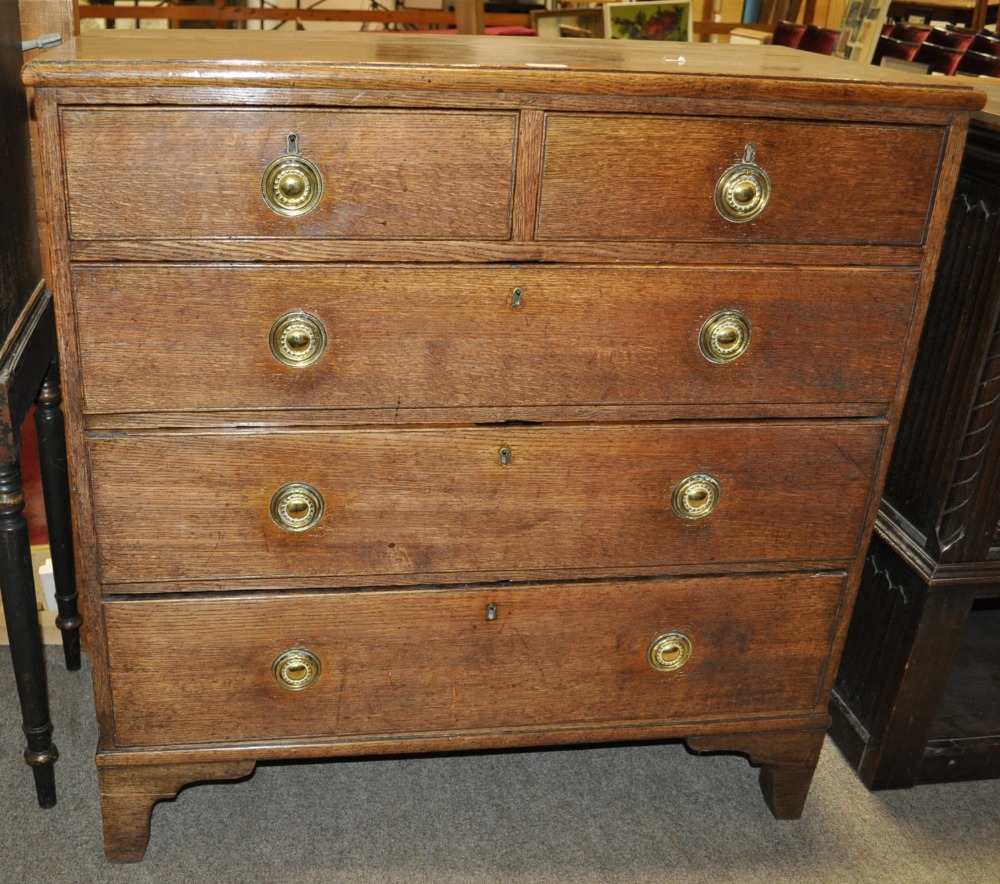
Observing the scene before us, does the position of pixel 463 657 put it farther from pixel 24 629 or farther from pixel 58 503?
pixel 58 503

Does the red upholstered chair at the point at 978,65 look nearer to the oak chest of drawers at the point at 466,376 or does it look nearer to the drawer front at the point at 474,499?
the oak chest of drawers at the point at 466,376

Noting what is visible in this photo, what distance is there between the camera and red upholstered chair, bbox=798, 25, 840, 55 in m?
4.48

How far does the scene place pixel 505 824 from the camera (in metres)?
1.80

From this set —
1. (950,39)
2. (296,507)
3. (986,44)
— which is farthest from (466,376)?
(950,39)

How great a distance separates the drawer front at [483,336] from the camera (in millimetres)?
1339

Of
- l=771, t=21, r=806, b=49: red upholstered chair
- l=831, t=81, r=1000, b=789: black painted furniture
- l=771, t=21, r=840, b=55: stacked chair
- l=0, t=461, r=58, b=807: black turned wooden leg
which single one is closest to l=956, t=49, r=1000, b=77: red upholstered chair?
l=771, t=21, r=840, b=55: stacked chair

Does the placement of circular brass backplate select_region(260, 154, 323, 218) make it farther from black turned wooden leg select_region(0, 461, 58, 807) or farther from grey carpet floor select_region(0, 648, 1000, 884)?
grey carpet floor select_region(0, 648, 1000, 884)

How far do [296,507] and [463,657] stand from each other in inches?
14.3

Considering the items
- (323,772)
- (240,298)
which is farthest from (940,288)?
(323,772)

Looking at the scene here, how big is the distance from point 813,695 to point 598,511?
54 cm

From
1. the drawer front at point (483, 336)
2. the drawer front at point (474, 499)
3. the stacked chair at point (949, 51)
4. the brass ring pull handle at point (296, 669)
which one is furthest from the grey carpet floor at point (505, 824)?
the stacked chair at point (949, 51)

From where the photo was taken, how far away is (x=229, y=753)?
1626 millimetres

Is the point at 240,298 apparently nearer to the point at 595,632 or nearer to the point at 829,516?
the point at 595,632

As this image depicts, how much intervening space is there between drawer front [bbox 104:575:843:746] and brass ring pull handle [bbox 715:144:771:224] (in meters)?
0.57
